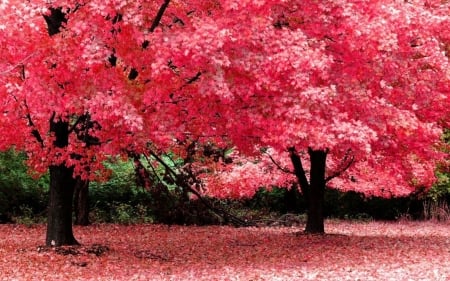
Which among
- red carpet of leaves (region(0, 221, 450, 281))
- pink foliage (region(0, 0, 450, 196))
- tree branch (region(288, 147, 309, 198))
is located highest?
pink foliage (region(0, 0, 450, 196))

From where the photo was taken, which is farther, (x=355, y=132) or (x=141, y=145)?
(x=141, y=145)

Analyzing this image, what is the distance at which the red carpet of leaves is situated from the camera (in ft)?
39.3

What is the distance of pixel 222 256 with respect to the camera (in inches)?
589

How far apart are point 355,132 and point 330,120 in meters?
0.64

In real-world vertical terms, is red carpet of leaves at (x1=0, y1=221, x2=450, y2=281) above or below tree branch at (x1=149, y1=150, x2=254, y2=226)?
below

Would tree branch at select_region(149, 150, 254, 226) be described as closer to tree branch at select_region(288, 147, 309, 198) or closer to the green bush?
tree branch at select_region(288, 147, 309, 198)

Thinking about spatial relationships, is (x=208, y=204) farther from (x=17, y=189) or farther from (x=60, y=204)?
(x=60, y=204)

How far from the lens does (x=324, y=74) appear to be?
11.0 metres

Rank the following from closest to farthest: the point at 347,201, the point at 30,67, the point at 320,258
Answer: the point at 30,67 → the point at 320,258 → the point at 347,201

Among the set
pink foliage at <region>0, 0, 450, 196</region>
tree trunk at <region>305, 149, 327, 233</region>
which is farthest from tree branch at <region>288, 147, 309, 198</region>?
pink foliage at <region>0, 0, 450, 196</region>

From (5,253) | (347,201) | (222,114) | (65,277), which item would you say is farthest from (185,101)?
(347,201)

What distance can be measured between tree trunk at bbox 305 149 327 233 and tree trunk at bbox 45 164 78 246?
6597mm

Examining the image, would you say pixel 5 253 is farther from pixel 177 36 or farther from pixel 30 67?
pixel 177 36

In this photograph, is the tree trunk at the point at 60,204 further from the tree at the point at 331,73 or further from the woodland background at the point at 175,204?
the woodland background at the point at 175,204
